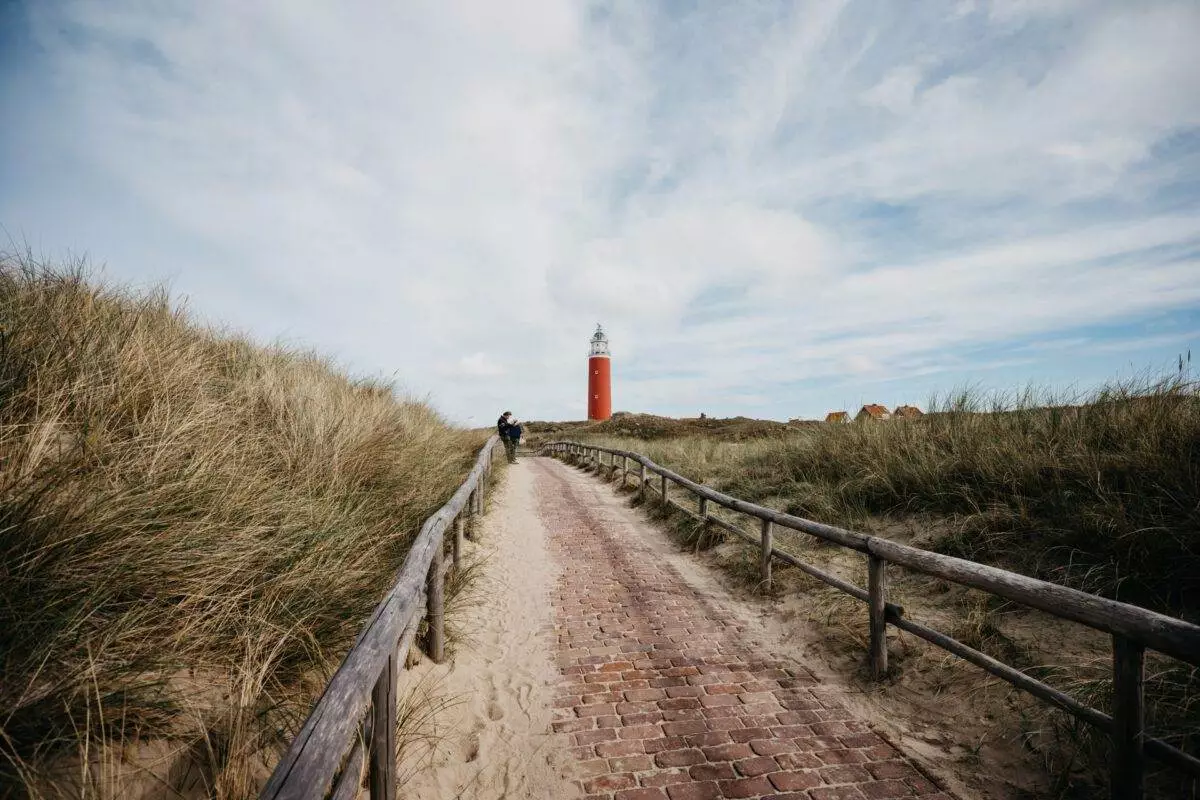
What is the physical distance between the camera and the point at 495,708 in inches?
141

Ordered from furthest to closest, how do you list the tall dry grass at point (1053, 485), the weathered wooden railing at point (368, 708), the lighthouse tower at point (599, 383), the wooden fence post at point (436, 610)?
1. the lighthouse tower at point (599, 383)
2. the wooden fence post at point (436, 610)
3. the tall dry grass at point (1053, 485)
4. the weathered wooden railing at point (368, 708)

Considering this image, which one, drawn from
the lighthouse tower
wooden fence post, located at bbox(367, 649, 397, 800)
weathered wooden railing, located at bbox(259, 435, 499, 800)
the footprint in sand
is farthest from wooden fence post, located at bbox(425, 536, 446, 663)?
the lighthouse tower

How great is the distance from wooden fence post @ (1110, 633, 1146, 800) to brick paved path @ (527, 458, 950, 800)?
0.79 meters

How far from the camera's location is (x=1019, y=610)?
3.88m

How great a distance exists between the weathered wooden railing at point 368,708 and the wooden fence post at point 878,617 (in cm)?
342

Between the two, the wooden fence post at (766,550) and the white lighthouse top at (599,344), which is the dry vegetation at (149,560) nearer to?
the wooden fence post at (766,550)

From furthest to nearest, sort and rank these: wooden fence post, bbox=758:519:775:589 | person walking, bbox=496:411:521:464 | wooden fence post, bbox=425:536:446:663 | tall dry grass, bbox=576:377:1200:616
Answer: person walking, bbox=496:411:521:464 → wooden fence post, bbox=758:519:775:589 → wooden fence post, bbox=425:536:446:663 → tall dry grass, bbox=576:377:1200:616

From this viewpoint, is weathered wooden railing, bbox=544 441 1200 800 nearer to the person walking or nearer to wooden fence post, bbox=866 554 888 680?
wooden fence post, bbox=866 554 888 680

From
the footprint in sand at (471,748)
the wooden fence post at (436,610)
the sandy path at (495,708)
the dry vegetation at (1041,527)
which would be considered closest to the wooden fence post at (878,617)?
the dry vegetation at (1041,527)

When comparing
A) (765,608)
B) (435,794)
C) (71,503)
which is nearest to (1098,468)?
(765,608)

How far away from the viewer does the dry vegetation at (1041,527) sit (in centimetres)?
295

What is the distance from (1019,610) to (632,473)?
9.60 m

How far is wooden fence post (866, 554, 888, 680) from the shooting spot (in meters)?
3.84

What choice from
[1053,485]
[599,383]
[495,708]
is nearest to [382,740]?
[495,708]
